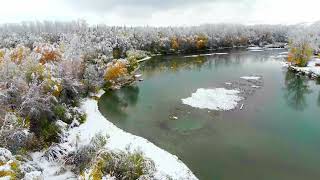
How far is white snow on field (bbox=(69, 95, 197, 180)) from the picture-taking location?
26.4 m

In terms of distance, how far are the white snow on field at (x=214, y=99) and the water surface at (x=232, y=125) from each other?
62.8 inches

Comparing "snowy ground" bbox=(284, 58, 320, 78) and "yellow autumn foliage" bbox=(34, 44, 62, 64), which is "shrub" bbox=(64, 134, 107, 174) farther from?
"snowy ground" bbox=(284, 58, 320, 78)

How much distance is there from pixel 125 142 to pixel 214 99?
21269 mm

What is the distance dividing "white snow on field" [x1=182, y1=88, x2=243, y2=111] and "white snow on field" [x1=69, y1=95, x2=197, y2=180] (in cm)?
1457

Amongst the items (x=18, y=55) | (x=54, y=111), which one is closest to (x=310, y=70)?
(x=54, y=111)

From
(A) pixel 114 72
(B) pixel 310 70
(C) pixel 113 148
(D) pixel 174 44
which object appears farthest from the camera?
(D) pixel 174 44

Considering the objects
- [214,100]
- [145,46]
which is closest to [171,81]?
[214,100]

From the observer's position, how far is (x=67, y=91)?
146 ft

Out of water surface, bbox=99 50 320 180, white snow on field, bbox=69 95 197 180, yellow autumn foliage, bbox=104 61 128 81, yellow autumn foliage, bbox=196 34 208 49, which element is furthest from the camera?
yellow autumn foliage, bbox=196 34 208 49

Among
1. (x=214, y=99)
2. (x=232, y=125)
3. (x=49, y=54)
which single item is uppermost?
(x=49, y=54)

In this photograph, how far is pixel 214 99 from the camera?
162 ft

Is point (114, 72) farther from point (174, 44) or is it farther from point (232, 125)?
point (174, 44)

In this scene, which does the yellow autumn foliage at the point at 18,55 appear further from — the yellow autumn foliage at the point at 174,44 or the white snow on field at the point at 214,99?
the yellow autumn foliage at the point at 174,44

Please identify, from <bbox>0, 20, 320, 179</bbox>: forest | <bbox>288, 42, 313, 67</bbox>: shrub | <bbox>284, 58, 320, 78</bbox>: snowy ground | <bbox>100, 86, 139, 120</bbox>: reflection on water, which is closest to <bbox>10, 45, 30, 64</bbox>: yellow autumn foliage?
<bbox>0, 20, 320, 179</bbox>: forest
